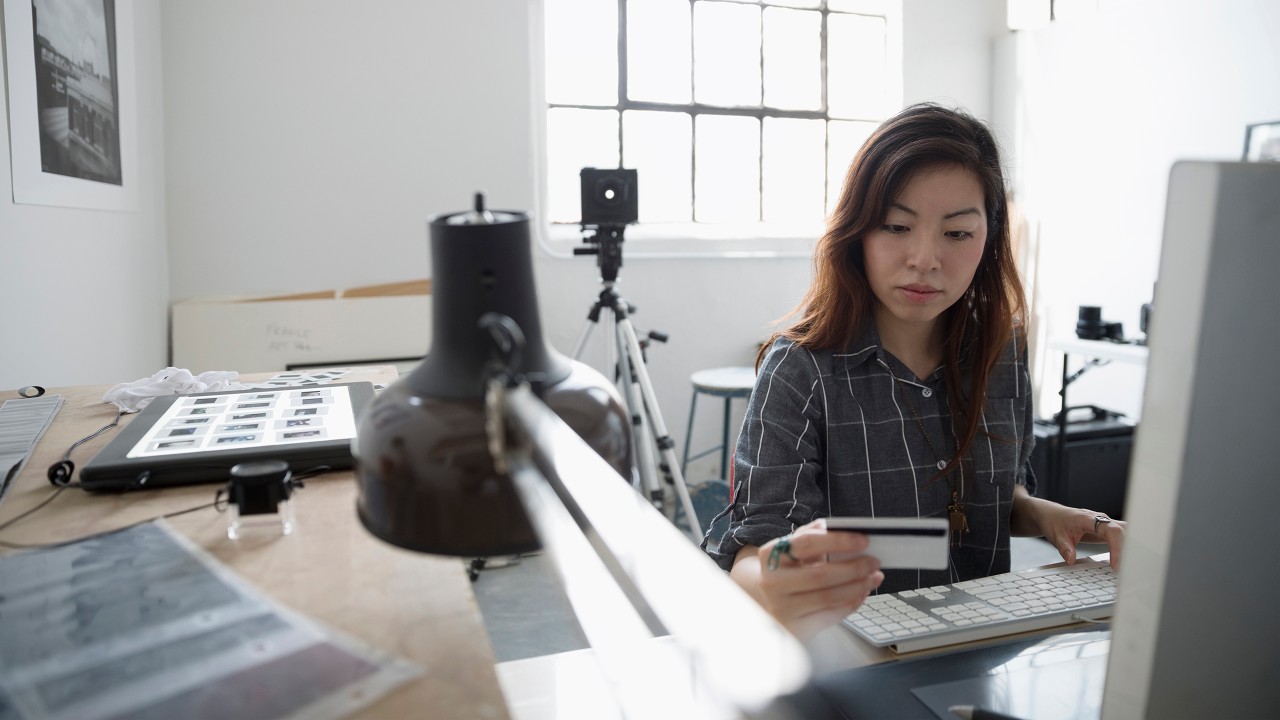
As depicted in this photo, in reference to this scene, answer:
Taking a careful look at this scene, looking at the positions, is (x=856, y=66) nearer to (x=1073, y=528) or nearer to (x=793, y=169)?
(x=793, y=169)

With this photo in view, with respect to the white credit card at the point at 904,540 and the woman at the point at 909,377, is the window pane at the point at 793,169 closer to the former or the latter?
the woman at the point at 909,377

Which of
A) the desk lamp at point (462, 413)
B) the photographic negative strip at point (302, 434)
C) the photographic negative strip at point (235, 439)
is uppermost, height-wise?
the desk lamp at point (462, 413)

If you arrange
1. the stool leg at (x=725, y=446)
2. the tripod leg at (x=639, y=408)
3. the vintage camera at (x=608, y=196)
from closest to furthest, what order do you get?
the tripod leg at (x=639, y=408) < the vintage camera at (x=608, y=196) < the stool leg at (x=725, y=446)

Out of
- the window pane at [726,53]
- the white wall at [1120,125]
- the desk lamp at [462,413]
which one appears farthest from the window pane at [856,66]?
the desk lamp at [462,413]

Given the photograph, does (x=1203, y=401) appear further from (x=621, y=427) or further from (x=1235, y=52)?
(x=1235, y=52)

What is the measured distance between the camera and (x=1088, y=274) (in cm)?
371

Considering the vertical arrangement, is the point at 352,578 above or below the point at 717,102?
below

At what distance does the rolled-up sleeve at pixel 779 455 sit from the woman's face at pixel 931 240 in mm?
162

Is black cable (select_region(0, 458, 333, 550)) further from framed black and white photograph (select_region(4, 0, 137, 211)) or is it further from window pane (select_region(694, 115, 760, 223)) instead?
window pane (select_region(694, 115, 760, 223))

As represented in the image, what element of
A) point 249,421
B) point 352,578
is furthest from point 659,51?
point 352,578

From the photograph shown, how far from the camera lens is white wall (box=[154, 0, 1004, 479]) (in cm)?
310

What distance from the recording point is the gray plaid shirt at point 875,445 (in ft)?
3.75

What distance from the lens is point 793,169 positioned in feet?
13.8

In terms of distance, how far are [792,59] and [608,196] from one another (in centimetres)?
187
